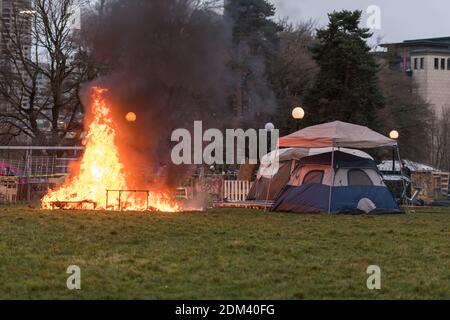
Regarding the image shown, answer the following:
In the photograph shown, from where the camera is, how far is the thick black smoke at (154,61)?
17656 mm

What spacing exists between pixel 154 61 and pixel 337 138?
198 inches

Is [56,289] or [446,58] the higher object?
[446,58]

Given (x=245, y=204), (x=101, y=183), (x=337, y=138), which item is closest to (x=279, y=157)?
(x=245, y=204)

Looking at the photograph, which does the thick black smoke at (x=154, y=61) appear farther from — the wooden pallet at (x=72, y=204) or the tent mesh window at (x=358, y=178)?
the tent mesh window at (x=358, y=178)

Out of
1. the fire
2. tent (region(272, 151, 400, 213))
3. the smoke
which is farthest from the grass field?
the smoke

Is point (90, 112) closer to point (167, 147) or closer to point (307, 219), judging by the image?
point (167, 147)

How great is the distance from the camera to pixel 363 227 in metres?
13.6

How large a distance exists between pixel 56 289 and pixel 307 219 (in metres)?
8.90

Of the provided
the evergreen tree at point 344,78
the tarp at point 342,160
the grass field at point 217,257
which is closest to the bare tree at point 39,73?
the evergreen tree at point 344,78

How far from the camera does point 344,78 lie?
34.2 metres

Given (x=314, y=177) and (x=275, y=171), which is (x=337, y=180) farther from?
(x=275, y=171)

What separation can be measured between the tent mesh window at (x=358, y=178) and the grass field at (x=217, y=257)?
116 inches

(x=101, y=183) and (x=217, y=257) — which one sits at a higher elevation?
(x=101, y=183)
